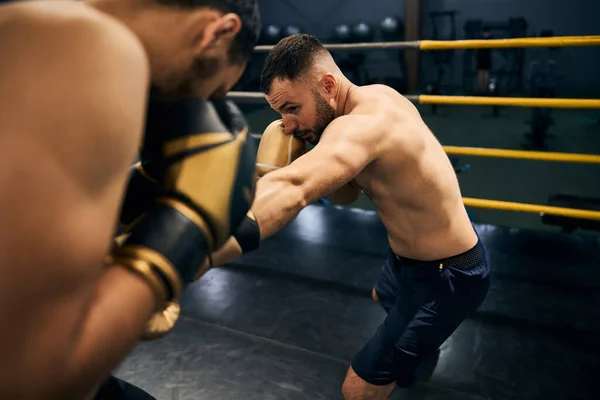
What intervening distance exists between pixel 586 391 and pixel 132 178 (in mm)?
1803

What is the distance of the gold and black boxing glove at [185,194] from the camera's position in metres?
0.48

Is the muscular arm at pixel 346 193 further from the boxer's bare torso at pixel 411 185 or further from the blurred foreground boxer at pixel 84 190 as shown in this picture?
the blurred foreground boxer at pixel 84 190

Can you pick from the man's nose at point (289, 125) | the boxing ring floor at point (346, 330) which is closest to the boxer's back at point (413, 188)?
the man's nose at point (289, 125)

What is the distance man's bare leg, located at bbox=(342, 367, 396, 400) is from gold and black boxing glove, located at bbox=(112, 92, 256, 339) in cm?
122

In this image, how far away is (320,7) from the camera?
32.4 ft

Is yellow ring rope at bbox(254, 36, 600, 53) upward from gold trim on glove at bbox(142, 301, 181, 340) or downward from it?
upward

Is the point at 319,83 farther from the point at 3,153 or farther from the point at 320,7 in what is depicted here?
the point at 320,7

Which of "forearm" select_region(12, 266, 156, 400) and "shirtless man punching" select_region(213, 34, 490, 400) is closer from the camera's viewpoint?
"forearm" select_region(12, 266, 156, 400)

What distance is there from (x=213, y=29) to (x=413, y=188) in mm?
1071

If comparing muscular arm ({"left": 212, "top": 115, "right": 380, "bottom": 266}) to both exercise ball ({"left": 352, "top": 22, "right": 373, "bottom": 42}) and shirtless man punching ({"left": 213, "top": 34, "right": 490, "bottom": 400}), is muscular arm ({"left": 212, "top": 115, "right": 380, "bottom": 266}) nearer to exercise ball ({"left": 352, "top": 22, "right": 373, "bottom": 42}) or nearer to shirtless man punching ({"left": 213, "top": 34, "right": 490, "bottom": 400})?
shirtless man punching ({"left": 213, "top": 34, "right": 490, "bottom": 400})

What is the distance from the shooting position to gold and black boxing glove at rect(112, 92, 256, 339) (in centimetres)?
48

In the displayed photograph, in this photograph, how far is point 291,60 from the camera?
5.13 feet

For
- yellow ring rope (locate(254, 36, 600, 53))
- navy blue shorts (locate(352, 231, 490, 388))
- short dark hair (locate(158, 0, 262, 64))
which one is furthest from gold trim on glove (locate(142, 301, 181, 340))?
yellow ring rope (locate(254, 36, 600, 53))

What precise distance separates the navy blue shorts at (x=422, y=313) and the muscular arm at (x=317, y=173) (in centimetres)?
50
